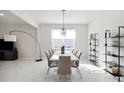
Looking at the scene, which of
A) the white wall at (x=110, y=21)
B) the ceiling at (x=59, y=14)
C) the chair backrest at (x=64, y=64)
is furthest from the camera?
the ceiling at (x=59, y=14)

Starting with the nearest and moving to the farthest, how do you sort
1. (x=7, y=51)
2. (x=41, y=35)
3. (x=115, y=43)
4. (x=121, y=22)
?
1. (x=121, y=22)
2. (x=115, y=43)
3. (x=7, y=51)
4. (x=41, y=35)

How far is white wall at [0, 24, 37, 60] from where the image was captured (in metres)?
9.98

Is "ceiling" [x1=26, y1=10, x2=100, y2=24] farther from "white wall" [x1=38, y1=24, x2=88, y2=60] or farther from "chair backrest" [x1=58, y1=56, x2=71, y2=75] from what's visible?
"chair backrest" [x1=58, y1=56, x2=71, y2=75]

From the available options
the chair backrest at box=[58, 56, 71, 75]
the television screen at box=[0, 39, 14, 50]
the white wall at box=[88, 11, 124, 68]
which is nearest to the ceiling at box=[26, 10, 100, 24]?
the white wall at box=[88, 11, 124, 68]

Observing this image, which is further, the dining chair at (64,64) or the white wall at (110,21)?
the white wall at (110,21)

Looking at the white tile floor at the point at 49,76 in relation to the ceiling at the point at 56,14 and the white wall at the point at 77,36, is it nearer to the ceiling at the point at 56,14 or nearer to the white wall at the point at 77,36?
the ceiling at the point at 56,14

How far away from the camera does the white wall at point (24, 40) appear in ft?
32.7

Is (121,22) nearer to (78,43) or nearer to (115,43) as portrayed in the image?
(115,43)

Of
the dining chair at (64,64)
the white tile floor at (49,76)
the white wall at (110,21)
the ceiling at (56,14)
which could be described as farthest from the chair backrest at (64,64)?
the ceiling at (56,14)
